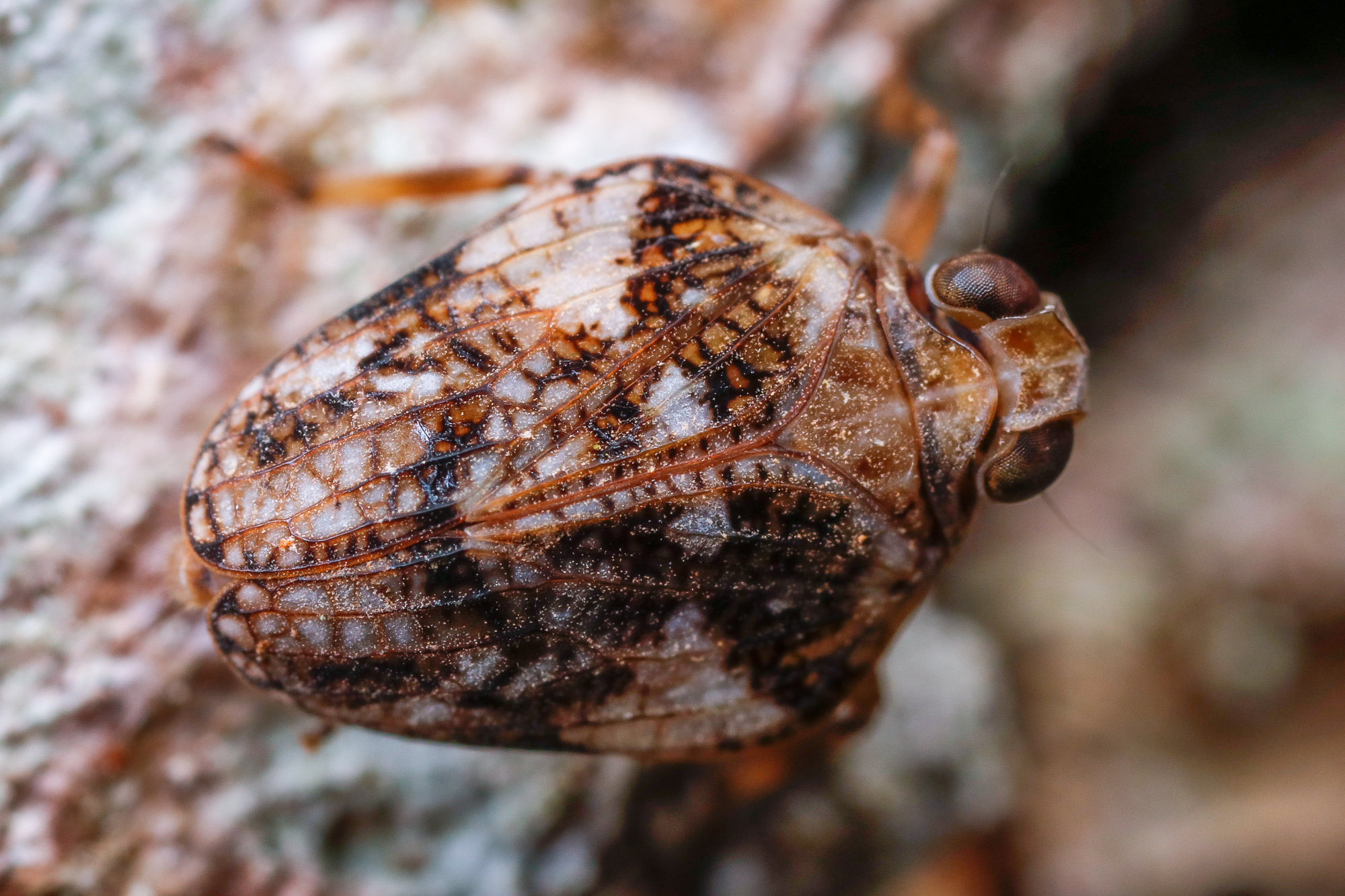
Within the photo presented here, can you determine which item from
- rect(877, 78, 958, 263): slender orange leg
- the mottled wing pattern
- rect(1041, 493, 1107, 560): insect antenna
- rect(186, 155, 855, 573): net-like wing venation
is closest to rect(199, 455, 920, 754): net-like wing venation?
the mottled wing pattern

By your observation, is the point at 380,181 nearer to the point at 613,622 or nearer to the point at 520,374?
the point at 520,374

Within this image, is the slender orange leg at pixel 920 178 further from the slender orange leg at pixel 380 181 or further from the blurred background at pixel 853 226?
the slender orange leg at pixel 380 181

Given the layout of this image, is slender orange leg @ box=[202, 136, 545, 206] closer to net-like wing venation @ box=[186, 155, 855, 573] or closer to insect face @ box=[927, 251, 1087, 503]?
net-like wing venation @ box=[186, 155, 855, 573]

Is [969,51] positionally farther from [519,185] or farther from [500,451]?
[500,451]

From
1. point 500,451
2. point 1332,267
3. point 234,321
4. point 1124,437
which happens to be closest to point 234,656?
point 500,451

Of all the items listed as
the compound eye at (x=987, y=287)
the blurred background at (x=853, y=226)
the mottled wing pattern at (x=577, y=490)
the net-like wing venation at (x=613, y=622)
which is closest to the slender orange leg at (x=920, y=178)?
the blurred background at (x=853, y=226)

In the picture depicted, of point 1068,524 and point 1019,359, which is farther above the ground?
point 1019,359

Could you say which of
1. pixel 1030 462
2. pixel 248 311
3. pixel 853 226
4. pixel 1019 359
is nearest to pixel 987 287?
pixel 1019 359
